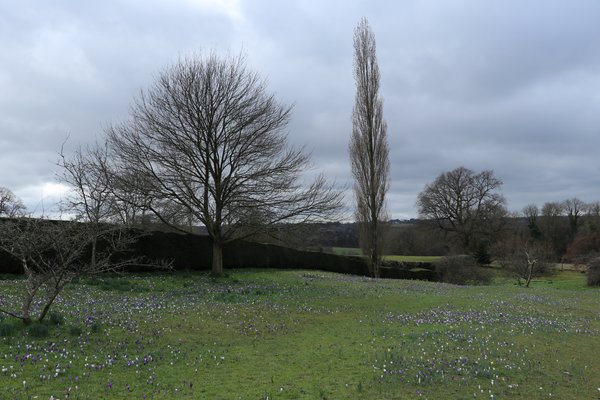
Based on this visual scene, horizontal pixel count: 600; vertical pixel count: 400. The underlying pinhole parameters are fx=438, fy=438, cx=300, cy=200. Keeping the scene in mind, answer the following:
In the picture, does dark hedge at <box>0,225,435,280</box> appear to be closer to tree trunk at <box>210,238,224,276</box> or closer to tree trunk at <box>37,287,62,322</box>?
tree trunk at <box>210,238,224,276</box>

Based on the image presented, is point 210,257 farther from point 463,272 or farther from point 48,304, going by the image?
point 463,272

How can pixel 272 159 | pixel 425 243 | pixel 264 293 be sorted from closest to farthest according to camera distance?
pixel 264 293 < pixel 272 159 < pixel 425 243

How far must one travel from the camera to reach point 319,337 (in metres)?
8.93

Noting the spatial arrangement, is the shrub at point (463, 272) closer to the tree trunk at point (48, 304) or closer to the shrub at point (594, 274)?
the shrub at point (594, 274)

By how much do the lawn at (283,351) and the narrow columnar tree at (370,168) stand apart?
20.3 metres

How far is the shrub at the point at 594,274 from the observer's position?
32.2 metres

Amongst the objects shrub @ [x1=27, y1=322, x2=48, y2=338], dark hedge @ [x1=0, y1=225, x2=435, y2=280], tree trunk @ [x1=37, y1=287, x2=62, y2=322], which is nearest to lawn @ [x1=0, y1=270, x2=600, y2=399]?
shrub @ [x1=27, y1=322, x2=48, y2=338]

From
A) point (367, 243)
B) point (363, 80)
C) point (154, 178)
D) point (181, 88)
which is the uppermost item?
point (363, 80)

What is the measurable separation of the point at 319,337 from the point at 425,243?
60570mm

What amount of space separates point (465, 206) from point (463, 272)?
25.3m

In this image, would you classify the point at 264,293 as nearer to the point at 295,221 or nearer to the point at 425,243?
the point at 295,221

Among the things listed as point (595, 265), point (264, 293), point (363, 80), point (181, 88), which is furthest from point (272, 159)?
point (595, 265)

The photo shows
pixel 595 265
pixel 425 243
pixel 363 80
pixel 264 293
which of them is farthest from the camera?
pixel 425 243

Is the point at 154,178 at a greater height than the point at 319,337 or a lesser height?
greater
